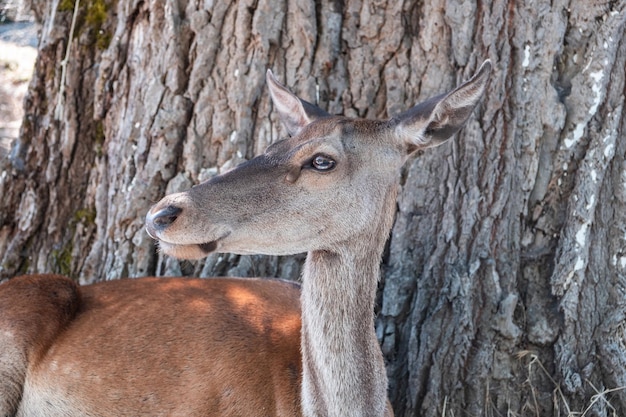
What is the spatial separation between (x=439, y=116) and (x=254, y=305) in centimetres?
143

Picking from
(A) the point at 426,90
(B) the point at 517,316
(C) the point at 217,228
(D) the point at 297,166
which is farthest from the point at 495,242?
(C) the point at 217,228

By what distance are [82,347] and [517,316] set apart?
2466mm

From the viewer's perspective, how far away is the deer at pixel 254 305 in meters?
3.60

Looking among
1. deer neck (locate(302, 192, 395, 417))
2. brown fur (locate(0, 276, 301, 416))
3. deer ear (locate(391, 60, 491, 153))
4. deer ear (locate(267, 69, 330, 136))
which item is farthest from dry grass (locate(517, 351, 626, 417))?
deer ear (locate(267, 69, 330, 136))

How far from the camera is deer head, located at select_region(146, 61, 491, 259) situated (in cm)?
346

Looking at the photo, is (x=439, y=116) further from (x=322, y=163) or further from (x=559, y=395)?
(x=559, y=395)

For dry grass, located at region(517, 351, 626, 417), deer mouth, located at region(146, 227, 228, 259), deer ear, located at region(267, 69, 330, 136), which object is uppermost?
deer ear, located at region(267, 69, 330, 136)

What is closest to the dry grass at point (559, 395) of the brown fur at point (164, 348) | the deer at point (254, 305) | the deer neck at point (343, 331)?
the deer at point (254, 305)

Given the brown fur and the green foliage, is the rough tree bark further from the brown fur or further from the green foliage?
the brown fur

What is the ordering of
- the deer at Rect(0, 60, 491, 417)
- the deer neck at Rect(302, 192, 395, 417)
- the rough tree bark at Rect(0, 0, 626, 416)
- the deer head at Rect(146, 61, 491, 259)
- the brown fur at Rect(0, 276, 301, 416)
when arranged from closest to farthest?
the deer head at Rect(146, 61, 491, 259) < the deer at Rect(0, 60, 491, 417) < the deer neck at Rect(302, 192, 395, 417) < the brown fur at Rect(0, 276, 301, 416) < the rough tree bark at Rect(0, 0, 626, 416)

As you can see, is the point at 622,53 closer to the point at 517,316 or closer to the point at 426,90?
the point at 426,90

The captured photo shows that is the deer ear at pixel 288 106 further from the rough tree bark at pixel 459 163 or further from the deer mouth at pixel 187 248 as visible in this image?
the deer mouth at pixel 187 248

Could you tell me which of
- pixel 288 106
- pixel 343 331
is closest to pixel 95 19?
pixel 288 106

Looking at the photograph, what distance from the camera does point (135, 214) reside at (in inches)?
206
